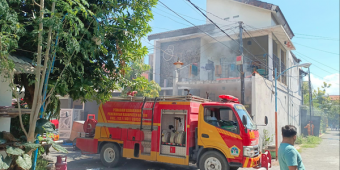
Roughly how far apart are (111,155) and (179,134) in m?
2.88

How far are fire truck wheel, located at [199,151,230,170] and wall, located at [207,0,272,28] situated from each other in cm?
1345

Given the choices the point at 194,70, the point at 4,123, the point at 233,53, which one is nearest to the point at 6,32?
the point at 4,123

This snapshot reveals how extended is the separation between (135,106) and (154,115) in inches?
33.5

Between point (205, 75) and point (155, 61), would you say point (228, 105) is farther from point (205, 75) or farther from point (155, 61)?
point (155, 61)

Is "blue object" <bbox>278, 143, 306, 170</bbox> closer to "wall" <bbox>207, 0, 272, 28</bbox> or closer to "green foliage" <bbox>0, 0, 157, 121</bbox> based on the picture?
"green foliage" <bbox>0, 0, 157, 121</bbox>

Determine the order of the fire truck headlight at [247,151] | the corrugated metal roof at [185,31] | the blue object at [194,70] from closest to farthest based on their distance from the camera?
the fire truck headlight at [247,151] → the blue object at [194,70] → the corrugated metal roof at [185,31]

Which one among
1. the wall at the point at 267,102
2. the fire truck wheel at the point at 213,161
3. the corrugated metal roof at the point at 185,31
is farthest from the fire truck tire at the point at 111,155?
the corrugated metal roof at the point at 185,31

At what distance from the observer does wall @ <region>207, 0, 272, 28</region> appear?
1897 cm

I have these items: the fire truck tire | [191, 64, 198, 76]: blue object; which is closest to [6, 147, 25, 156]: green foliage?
the fire truck tire

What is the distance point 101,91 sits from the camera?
6543 millimetres

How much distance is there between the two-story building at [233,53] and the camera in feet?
53.8

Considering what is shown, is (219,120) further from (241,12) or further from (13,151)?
(241,12)

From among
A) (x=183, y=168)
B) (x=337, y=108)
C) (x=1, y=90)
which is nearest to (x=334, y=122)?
(x=337, y=108)

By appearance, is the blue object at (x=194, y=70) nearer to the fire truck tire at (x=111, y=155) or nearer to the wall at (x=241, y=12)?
the wall at (x=241, y=12)
